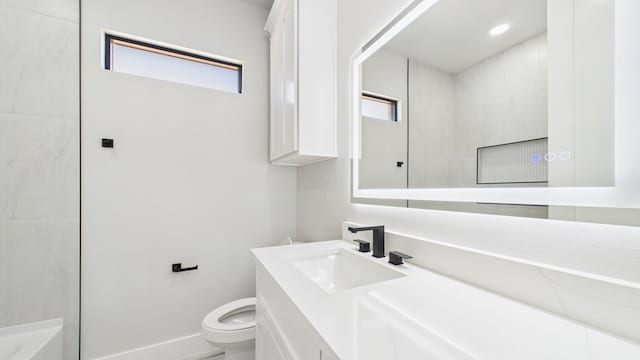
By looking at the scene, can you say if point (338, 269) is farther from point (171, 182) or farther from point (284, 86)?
point (171, 182)

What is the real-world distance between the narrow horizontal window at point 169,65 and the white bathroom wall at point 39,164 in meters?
0.22

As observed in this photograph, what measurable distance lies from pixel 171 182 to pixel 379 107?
1603 mm

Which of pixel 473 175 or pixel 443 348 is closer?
pixel 443 348

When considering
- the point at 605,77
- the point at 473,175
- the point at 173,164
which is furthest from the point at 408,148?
the point at 173,164

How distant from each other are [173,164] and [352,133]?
54.8 inches

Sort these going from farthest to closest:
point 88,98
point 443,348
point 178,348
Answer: point 178,348 → point 88,98 → point 443,348

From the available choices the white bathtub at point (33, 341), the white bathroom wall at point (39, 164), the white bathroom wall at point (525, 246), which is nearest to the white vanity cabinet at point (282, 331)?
the white bathroom wall at point (525, 246)

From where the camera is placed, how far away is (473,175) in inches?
30.0

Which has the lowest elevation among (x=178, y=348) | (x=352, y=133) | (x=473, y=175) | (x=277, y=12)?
(x=178, y=348)

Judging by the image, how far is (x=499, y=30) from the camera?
699mm

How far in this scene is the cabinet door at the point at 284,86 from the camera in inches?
57.0

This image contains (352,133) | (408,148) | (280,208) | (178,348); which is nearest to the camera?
(408,148)

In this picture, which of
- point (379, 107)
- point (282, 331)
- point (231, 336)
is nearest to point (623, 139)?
point (379, 107)

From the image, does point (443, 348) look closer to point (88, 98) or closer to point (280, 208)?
point (280, 208)
